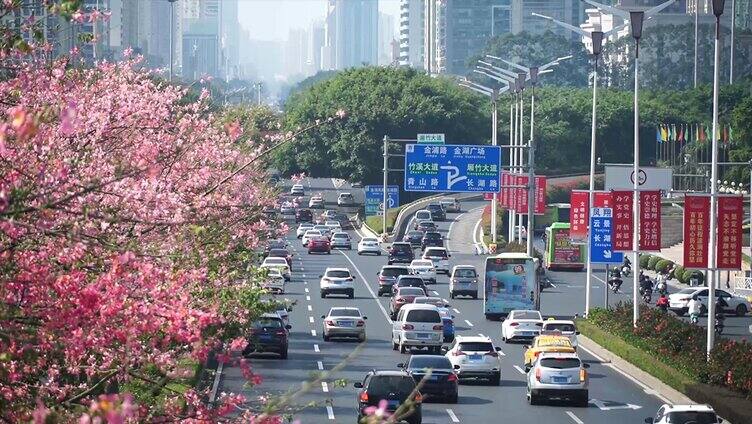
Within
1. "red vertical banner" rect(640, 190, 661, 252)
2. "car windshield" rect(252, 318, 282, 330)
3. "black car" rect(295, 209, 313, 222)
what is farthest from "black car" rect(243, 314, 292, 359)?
"black car" rect(295, 209, 313, 222)

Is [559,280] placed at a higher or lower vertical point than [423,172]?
lower

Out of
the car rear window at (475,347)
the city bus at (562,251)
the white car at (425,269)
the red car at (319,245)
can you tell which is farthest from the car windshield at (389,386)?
the red car at (319,245)

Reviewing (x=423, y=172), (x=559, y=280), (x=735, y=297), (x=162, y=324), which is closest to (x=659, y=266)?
(x=559, y=280)

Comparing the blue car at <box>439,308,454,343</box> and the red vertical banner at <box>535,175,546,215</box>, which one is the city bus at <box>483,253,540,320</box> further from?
the red vertical banner at <box>535,175,546,215</box>

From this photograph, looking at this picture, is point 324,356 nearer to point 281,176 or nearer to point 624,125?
point 281,176

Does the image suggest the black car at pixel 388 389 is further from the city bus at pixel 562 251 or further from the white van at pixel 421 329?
the city bus at pixel 562 251
